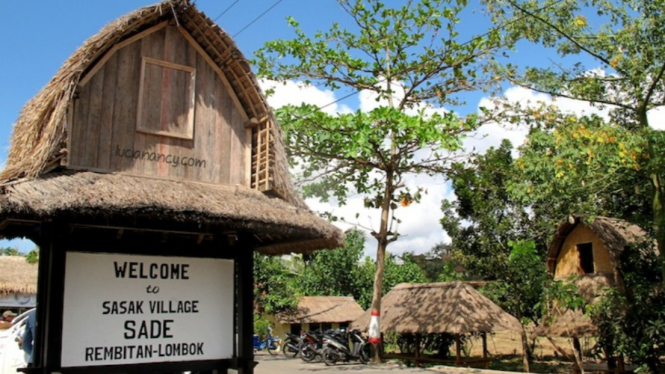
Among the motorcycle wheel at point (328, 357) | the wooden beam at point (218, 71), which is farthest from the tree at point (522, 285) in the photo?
the wooden beam at point (218, 71)

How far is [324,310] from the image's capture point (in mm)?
30312

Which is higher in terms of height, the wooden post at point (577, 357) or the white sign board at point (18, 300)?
the white sign board at point (18, 300)

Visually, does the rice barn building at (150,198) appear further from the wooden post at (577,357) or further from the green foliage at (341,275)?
the green foliage at (341,275)

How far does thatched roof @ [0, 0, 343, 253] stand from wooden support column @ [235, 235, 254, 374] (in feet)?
1.14

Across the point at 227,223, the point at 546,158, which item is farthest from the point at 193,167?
the point at 546,158

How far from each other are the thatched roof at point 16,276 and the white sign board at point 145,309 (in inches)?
838

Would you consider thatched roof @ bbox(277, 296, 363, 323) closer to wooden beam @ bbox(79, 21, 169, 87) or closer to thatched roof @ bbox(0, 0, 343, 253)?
thatched roof @ bbox(0, 0, 343, 253)

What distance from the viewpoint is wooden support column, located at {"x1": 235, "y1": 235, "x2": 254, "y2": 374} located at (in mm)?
6191

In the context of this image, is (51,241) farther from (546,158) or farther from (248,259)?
(546,158)

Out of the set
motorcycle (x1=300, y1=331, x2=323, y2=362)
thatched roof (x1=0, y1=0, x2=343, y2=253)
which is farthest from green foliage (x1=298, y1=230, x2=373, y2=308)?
thatched roof (x1=0, y1=0, x2=343, y2=253)

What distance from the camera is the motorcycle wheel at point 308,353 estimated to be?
20.6m

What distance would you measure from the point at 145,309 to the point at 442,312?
46.1ft

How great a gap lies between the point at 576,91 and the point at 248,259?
435 inches

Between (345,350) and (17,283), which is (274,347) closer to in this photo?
(345,350)
